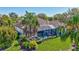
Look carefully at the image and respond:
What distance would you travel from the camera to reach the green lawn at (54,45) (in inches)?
284

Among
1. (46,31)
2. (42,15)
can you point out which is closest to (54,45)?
(46,31)

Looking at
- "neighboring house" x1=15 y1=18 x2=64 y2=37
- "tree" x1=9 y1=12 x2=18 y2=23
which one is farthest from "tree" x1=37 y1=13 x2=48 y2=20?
"tree" x1=9 y1=12 x2=18 y2=23

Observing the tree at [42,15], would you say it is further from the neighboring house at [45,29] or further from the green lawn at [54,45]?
the green lawn at [54,45]

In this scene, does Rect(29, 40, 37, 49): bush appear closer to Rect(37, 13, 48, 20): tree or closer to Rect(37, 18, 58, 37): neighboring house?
Rect(37, 18, 58, 37): neighboring house

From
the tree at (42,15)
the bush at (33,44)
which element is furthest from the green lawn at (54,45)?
the tree at (42,15)

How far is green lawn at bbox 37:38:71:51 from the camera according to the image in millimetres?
7223

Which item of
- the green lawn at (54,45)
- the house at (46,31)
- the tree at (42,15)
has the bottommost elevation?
the green lawn at (54,45)

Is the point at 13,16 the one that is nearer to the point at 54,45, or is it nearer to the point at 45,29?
the point at 45,29

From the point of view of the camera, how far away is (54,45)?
722cm

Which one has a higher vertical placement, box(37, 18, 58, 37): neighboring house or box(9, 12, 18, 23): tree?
box(9, 12, 18, 23): tree
